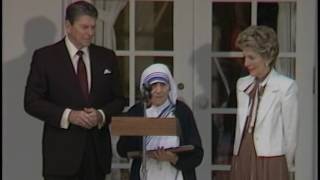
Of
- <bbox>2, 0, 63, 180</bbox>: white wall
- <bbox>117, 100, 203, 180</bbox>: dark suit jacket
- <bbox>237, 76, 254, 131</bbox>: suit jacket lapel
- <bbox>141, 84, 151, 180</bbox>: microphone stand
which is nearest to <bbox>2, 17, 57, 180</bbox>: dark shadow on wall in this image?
<bbox>2, 0, 63, 180</bbox>: white wall

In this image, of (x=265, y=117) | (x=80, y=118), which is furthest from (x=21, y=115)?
(x=265, y=117)

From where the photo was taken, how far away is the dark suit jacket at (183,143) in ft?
16.8

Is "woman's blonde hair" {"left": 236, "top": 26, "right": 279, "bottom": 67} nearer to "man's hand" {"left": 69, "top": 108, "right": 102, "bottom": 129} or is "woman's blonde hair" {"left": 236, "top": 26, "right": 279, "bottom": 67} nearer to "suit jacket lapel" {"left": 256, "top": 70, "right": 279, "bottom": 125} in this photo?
"suit jacket lapel" {"left": 256, "top": 70, "right": 279, "bottom": 125}

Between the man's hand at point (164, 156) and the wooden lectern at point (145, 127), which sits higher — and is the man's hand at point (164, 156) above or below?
below

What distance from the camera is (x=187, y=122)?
204 inches

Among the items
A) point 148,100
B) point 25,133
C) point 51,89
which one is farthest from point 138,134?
point 25,133

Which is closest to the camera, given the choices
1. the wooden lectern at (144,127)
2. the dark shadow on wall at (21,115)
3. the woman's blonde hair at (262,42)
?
the wooden lectern at (144,127)

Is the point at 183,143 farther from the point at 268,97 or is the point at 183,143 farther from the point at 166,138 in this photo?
the point at 268,97

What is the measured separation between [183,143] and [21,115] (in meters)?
1.80

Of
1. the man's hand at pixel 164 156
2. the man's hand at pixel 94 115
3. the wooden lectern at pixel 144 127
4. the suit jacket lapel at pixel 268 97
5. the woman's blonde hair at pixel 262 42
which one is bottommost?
the man's hand at pixel 164 156

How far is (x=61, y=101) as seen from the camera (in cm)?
520

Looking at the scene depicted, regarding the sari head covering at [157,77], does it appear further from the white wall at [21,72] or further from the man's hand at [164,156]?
the white wall at [21,72]

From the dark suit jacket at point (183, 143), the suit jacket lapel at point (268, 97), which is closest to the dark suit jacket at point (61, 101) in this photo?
the dark suit jacket at point (183, 143)

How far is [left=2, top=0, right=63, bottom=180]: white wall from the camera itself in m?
6.61
